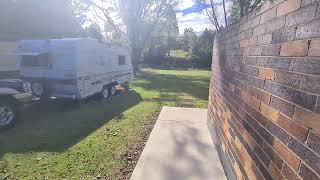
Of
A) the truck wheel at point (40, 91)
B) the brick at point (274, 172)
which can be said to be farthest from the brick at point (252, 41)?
the truck wheel at point (40, 91)

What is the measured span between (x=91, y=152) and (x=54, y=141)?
49.8 inches

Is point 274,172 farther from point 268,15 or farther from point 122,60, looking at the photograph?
point 122,60

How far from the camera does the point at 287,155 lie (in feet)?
7.30

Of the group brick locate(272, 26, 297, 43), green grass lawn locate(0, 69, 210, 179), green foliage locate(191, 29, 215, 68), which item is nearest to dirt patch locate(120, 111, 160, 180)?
green grass lawn locate(0, 69, 210, 179)

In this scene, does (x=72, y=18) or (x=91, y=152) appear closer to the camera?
(x=91, y=152)

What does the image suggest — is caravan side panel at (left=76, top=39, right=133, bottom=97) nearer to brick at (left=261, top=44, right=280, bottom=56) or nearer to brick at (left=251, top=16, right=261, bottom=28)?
brick at (left=251, top=16, right=261, bottom=28)

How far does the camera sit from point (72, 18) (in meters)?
32.1

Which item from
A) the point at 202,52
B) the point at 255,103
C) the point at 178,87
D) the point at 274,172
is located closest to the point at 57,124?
the point at 255,103

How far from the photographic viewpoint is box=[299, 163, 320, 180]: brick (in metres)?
1.80

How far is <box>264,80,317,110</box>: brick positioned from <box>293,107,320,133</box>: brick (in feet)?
0.14

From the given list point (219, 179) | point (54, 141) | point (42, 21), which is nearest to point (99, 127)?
point (54, 141)

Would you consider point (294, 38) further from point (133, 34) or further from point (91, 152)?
point (133, 34)

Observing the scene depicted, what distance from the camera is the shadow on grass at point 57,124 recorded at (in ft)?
21.8

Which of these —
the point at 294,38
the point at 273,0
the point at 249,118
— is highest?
the point at 273,0
